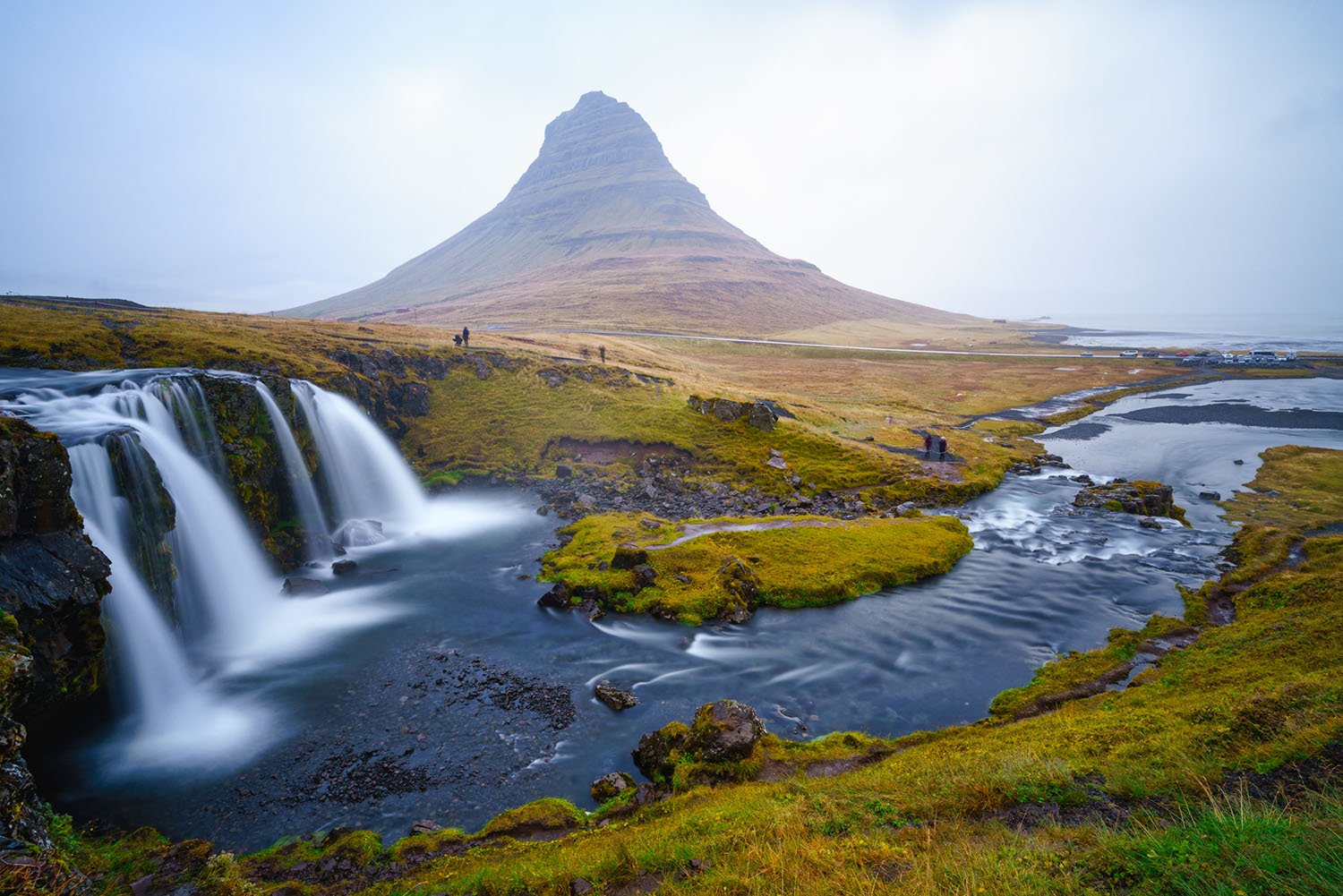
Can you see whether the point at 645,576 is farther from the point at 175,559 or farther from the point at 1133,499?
the point at 1133,499

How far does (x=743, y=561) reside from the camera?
29.3 meters

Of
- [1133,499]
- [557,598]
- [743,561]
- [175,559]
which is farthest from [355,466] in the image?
[1133,499]

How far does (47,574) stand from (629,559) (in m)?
20.5

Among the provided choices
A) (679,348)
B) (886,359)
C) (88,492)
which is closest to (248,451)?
(88,492)

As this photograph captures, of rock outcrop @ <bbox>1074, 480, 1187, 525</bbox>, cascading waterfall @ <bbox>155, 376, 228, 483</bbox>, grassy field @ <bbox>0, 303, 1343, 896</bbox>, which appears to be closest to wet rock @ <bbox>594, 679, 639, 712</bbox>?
grassy field @ <bbox>0, 303, 1343, 896</bbox>

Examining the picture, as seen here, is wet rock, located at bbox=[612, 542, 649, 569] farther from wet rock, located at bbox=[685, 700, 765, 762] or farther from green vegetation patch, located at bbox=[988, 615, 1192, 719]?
green vegetation patch, located at bbox=[988, 615, 1192, 719]

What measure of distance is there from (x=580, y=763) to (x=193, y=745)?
12.5 metres

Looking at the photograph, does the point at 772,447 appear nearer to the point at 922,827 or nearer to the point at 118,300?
the point at 922,827

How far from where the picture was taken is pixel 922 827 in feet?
31.9

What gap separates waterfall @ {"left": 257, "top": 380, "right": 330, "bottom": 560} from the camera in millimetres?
33844

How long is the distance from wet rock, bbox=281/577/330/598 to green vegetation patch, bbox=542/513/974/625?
1106 centimetres

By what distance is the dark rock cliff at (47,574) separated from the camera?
16250 millimetres

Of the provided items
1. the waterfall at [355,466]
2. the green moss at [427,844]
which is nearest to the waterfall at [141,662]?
the green moss at [427,844]

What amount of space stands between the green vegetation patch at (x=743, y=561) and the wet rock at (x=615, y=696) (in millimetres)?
5616
